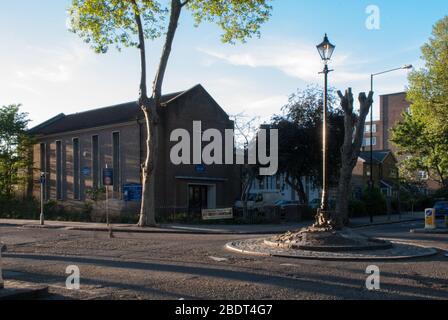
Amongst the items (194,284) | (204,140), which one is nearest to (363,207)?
(204,140)

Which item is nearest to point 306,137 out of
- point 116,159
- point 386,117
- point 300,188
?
point 300,188

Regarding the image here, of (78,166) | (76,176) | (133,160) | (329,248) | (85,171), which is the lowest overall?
(329,248)

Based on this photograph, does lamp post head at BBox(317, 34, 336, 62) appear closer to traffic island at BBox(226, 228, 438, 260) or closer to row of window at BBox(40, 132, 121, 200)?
traffic island at BBox(226, 228, 438, 260)

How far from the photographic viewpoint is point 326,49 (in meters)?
16.2

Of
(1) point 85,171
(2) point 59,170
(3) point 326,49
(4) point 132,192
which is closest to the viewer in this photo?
(3) point 326,49

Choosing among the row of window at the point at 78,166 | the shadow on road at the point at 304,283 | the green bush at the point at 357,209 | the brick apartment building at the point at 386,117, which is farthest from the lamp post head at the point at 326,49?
the brick apartment building at the point at 386,117

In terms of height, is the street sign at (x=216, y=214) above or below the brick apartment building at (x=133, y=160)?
below

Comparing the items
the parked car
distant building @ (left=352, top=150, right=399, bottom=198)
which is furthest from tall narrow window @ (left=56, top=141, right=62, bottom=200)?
distant building @ (left=352, top=150, right=399, bottom=198)

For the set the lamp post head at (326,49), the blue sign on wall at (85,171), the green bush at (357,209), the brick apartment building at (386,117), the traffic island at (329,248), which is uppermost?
the brick apartment building at (386,117)

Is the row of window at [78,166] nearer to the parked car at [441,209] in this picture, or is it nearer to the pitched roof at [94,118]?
the pitched roof at [94,118]

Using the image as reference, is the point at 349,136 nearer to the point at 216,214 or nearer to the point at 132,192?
the point at 216,214

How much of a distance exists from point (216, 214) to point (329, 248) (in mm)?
14240

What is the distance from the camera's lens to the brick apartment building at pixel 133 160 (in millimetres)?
34531
